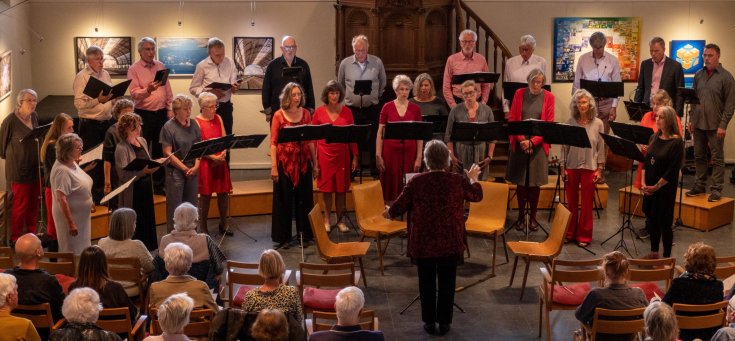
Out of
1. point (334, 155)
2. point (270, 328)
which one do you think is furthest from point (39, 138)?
point (270, 328)

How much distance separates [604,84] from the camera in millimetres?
11055

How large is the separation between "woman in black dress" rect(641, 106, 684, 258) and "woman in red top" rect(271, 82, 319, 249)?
3.31m

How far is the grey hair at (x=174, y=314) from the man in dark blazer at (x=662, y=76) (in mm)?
7697

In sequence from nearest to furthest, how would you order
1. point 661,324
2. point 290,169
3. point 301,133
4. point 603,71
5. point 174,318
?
point 661,324, point 174,318, point 301,133, point 290,169, point 603,71

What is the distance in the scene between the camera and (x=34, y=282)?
250 inches

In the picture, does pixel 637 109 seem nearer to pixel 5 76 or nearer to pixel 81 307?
pixel 81 307

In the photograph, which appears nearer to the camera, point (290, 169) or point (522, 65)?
point (290, 169)

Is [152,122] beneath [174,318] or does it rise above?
above

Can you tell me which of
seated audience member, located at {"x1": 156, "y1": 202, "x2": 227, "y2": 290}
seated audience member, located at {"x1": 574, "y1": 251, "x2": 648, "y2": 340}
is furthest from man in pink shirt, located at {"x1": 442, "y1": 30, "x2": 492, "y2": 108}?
seated audience member, located at {"x1": 574, "y1": 251, "x2": 648, "y2": 340}

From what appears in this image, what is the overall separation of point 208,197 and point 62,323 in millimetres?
3753

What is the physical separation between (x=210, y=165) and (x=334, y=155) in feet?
4.24

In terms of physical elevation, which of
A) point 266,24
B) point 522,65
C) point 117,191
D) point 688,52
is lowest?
point 117,191

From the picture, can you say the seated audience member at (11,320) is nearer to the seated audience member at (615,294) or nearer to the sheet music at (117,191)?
the sheet music at (117,191)

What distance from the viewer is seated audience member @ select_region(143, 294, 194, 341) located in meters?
5.45
